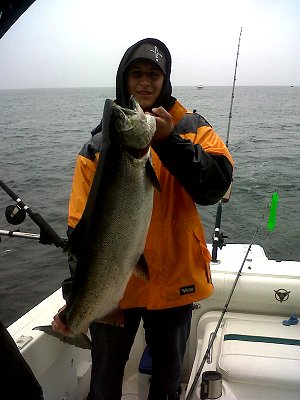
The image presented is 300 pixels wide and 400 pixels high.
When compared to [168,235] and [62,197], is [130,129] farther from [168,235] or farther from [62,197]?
[62,197]

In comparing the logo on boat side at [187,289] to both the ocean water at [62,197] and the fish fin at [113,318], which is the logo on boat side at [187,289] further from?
the ocean water at [62,197]

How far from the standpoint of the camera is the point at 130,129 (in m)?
1.97

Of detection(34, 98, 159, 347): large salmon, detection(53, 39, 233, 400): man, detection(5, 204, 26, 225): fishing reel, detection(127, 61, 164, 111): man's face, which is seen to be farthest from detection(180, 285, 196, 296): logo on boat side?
detection(5, 204, 26, 225): fishing reel

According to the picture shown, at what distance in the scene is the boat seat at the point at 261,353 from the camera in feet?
10.7

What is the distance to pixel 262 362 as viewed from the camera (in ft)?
11.1

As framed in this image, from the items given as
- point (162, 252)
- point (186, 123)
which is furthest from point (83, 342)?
point (186, 123)

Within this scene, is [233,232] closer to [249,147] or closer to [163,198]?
[163,198]

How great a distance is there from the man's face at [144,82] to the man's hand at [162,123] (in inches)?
21.3

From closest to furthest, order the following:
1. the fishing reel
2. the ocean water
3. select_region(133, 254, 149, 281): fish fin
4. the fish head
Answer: the fish head → select_region(133, 254, 149, 281): fish fin → the fishing reel → the ocean water

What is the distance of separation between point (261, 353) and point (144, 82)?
2.35 meters

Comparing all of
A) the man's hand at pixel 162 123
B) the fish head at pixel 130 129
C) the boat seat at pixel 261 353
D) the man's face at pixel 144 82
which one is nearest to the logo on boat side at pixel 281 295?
the boat seat at pixel 261 353

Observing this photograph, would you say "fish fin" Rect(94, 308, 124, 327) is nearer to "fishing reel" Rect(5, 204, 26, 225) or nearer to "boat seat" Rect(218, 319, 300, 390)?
"boat seat" Rect(218, 319, 300, 390)

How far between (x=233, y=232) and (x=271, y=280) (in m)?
6.65

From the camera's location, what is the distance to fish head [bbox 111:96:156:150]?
6.46ft
